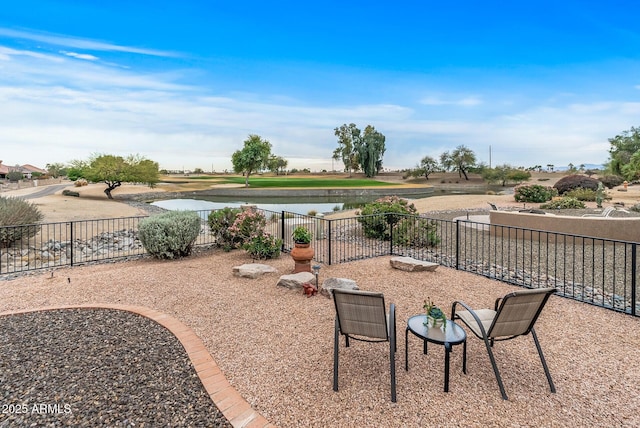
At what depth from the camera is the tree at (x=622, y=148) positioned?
35.4 meters

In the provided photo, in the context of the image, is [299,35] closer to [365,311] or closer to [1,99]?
[1,99]

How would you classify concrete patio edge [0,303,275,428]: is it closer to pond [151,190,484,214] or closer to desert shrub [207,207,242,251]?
desert shrub [207,207,242,251]

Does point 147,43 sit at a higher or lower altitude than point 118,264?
higher

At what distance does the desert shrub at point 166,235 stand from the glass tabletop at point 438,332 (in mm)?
5708

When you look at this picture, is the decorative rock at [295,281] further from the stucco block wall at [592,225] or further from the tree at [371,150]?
the tree at [371,150]

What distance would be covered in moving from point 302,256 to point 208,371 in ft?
10.2

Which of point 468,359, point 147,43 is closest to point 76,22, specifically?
point 147,43

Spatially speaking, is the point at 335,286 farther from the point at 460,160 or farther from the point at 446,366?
the point at 460,160

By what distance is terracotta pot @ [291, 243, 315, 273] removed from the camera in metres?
5.72

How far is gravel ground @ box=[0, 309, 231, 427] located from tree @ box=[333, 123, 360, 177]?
67095 millimetres

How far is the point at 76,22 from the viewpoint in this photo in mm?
9695

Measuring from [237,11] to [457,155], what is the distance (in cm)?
5769

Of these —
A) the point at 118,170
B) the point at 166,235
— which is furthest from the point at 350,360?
the point at 118,170

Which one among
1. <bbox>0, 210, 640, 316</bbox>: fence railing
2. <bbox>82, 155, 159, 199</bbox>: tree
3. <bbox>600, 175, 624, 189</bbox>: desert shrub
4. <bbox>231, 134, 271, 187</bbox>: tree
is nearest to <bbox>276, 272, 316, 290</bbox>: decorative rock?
<bbox>0, 210, 640, 316</bbox>: fence railing
